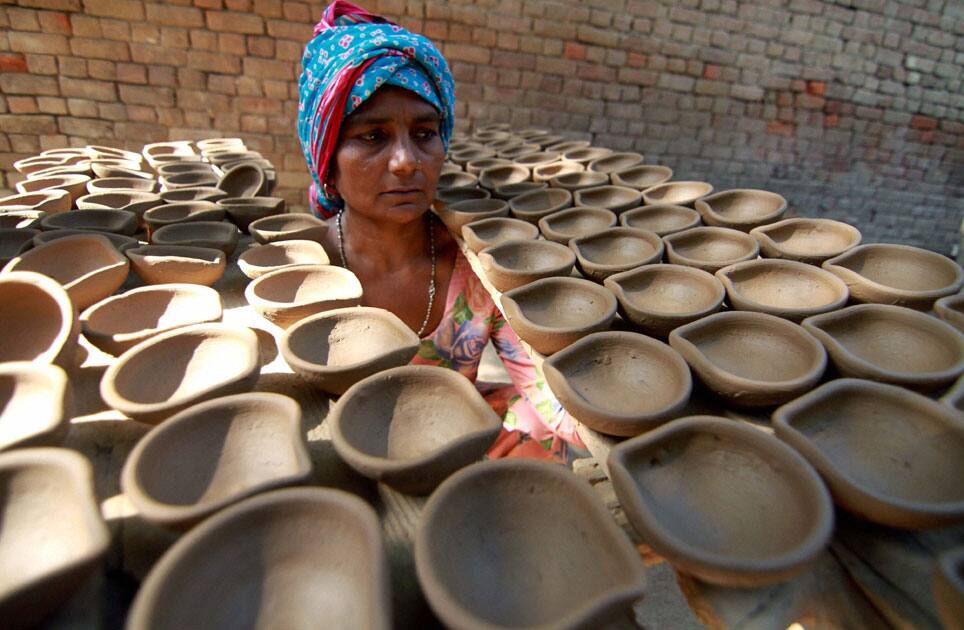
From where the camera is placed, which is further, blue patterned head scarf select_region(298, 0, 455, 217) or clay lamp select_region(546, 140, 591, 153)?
clay lamp select_region(546, 140, 591, 153)

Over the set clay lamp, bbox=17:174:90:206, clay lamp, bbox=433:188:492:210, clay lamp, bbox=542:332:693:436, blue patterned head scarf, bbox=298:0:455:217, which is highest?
blue patterned head scarf, bbox=298:0:455:217

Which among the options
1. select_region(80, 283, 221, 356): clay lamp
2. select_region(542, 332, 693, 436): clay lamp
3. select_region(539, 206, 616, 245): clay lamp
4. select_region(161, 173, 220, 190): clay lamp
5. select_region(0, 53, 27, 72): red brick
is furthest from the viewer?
select_region(0, 53, 27, 72): red brick

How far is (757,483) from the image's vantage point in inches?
29.4

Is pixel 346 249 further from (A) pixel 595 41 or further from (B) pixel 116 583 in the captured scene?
(A) pixel 595 41

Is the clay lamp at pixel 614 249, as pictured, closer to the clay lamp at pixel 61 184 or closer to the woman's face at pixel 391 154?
the woman's face at pixel 391 154

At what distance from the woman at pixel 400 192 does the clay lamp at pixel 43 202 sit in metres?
0.86

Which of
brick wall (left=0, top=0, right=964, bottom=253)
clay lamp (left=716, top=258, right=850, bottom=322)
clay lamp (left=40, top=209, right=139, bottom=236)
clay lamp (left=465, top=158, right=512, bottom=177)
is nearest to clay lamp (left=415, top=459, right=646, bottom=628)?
clay lamp (left=716, top=258, right=850, bottom=322)

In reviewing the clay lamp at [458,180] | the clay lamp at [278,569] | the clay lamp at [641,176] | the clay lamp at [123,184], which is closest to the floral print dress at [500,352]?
the clay lamp at [458,180]

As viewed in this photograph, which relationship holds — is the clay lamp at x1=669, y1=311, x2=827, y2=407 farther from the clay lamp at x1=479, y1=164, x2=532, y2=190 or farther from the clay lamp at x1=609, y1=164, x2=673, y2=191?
the clay lamp at x1=479, y1=164, x2=532, y2=190

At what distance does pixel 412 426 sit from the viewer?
2.94 feet

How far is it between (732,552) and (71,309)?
4.05ft

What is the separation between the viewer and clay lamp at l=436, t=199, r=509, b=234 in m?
1.74

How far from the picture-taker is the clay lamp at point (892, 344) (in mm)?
879

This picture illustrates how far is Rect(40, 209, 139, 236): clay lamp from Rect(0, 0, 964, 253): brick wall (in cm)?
301
